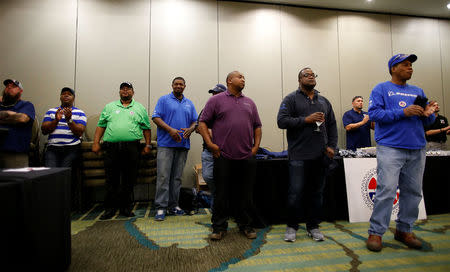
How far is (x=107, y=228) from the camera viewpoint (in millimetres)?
2646

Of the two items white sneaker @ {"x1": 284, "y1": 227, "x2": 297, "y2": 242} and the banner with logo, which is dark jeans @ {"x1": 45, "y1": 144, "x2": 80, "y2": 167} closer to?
white sneaker @ {"x1": 284, "y1": 227, "x2": 297, "y2": 242}

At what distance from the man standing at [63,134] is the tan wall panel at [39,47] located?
1.25 metres

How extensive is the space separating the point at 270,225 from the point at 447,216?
2242 mm

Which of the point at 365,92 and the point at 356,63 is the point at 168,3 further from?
the point at 365,92

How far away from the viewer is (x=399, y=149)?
2035 millimetres

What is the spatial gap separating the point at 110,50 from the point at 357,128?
4.75 metres

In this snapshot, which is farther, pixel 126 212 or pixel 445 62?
pixel 445 62

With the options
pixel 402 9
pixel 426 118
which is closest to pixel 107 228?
pixel 426 118

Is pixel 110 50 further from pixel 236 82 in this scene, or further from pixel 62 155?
pixel 236 82

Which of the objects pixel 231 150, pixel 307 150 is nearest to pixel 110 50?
pixel 231 150

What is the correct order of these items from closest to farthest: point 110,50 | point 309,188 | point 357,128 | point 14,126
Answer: point 309,188 → point 14,126 → point 110,50 → point 357,128

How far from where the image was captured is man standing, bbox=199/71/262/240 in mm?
2271

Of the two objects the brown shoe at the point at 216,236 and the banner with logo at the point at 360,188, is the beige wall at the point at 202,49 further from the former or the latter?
the brown shoe at the point at 216,236

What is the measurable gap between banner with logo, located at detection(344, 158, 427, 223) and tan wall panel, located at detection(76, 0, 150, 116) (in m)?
3.46
